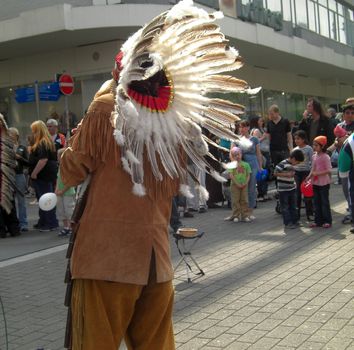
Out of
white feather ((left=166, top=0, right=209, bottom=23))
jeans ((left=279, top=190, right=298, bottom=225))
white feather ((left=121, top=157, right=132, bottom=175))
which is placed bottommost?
jeans ((left=279, top=190, right=298, bottom=225))

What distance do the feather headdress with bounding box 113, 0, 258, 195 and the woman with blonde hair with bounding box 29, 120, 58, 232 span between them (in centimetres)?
672

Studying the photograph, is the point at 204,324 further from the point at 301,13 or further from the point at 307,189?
the point at 301,13

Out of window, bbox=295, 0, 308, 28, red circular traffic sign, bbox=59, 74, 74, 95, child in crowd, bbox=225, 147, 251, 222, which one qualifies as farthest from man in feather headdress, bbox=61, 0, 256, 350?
window, bbox=295, 0, 308, 28

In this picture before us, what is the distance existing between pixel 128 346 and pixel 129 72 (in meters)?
1.36

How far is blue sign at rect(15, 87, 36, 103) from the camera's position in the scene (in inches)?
728

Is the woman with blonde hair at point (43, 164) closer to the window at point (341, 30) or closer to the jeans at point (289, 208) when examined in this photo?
the jeans at point (289, 208)

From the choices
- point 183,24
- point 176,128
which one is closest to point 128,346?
point 176,128

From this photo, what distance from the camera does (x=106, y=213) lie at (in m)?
2.63

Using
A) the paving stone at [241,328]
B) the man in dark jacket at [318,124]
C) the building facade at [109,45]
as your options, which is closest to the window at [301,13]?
the building facade at [109,45]

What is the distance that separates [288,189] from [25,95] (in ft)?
40.2

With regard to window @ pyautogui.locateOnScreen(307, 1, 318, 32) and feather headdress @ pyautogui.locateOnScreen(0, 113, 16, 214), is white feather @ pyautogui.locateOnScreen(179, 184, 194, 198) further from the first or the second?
window @ pyautogui.locateOnScreen(307, 1, 318, 32)

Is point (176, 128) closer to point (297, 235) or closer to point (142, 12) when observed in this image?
point (297, 235)

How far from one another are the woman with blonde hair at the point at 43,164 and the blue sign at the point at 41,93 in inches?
272

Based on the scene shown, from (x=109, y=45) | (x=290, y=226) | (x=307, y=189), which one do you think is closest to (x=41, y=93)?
(x=109, y=45)
